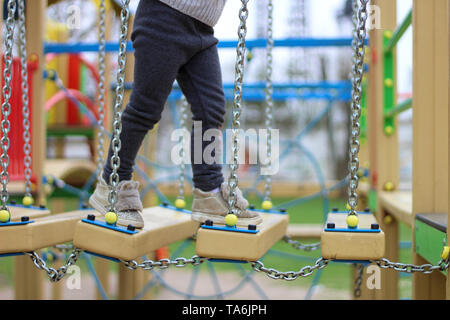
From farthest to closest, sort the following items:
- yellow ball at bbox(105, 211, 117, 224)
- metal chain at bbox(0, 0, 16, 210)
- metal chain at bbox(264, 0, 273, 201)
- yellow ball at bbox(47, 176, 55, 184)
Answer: yellow ball at bbox(47, 176, 55, 184)
metal chain at bbox(264, 0, 273, 201)
metal chain at bbox(0, 0, 16, 210)
yellow ball at bbox(105, 211, 117, 224)

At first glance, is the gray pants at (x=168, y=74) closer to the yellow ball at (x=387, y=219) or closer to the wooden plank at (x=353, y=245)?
the wooden plank at (x=353, y=245)

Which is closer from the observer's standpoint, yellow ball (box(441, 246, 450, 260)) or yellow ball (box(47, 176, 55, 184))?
yellow ball (box(441, 246, 450, 260))

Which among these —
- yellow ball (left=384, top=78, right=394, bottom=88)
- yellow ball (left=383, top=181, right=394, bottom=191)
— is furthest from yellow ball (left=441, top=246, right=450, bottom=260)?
yellow ball (left=384, top=78, right=394, bottom=88)

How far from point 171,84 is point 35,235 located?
58 cm

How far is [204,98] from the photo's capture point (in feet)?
4.37

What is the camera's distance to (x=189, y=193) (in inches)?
310

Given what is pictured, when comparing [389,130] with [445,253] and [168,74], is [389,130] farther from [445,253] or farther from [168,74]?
[168,74]

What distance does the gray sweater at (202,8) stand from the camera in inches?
47.9

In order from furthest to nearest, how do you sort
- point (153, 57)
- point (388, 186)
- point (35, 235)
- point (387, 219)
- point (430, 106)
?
1. point (388, 186)
2. point (387, 219)
3. point (430, 106)
4. point (35, 235)
5. point (153, 57)

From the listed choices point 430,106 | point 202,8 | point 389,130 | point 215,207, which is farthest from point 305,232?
point 202,8

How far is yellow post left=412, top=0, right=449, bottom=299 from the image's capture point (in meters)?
1.54

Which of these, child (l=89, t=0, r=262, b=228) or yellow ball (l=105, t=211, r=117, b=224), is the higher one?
child (l=89, t=0, r=262, b=228)

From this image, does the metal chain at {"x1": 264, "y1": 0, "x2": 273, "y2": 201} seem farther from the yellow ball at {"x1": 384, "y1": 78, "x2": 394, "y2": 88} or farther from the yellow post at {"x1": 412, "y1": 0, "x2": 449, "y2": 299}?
the yellow ball at {"x1": 384, "y1": 78, "x2": 394, "y2": 88}

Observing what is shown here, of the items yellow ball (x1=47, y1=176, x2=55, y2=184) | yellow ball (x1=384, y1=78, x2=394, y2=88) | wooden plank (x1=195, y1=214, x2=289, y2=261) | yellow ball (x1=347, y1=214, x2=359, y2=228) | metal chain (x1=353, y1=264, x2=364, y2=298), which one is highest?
yellow ball (x1=384, y1=78, x2=394, y2=88)
